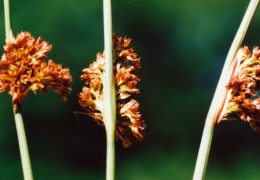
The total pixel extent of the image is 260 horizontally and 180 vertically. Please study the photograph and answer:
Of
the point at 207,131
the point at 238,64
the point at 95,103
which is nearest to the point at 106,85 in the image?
the point at 95,103

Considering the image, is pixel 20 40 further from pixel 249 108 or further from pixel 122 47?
pixel 249 108

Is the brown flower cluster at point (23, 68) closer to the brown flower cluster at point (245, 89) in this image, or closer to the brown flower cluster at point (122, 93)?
the brown flower cluster at point (122, 93)

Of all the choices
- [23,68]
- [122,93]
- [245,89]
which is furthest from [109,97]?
[245,89]

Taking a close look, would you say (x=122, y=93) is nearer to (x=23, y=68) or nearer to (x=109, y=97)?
(x=109, y=97)

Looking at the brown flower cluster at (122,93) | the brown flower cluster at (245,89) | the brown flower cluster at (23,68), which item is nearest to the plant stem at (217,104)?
the brown flower cluster at (245,89)

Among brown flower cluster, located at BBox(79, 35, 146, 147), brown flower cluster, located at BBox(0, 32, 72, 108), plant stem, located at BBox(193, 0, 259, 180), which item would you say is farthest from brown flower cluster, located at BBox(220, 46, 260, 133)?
brown flower cluster, located at BBox(0, 32, 72, 108)

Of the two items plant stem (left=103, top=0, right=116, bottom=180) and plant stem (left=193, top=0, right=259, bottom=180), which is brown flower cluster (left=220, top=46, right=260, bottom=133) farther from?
plant stem (left=103, top=0, right=116, bottom=180)
